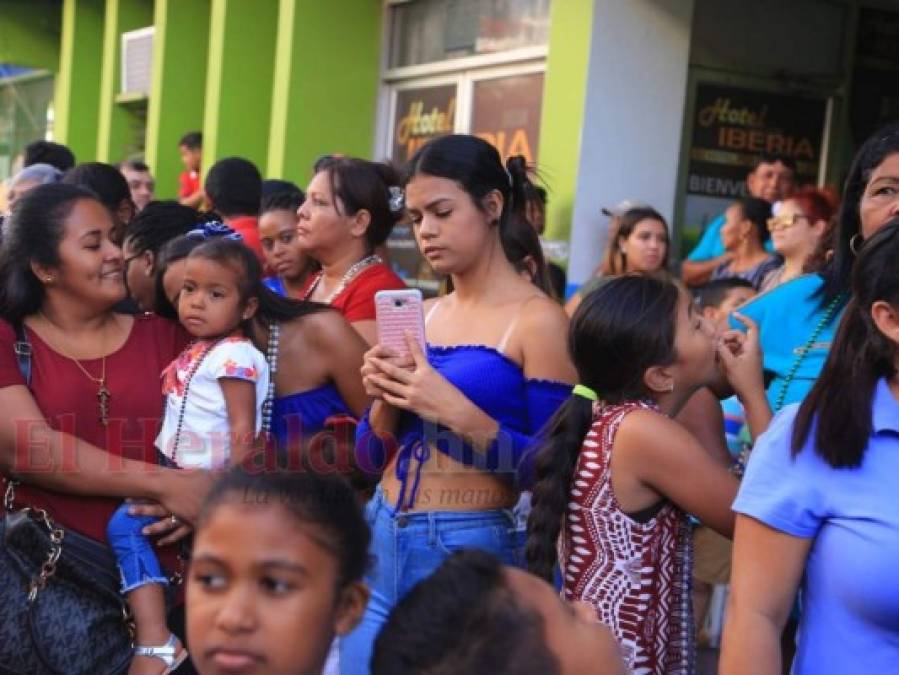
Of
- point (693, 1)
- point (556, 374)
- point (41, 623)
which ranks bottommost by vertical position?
point (41, 623)

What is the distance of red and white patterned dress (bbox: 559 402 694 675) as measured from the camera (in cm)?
274

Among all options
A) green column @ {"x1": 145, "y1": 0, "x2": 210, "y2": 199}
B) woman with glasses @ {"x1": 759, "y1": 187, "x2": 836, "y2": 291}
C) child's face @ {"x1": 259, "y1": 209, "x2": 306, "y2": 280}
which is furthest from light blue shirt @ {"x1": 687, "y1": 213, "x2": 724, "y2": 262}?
green column @ {"x1": 145, "y1": 0, "x2": 210, "y2": 199}

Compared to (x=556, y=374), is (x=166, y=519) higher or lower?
lower

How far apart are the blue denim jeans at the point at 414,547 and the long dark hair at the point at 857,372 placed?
1016 millimetres

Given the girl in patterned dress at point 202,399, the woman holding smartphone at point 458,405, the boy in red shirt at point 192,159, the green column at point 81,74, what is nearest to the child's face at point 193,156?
the boy in red shirt at point 192,159

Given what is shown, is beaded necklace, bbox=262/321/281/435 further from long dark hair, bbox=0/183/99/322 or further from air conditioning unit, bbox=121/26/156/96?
air conditioning unit, bbox=121/26/156/96

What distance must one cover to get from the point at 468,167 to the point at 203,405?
1.01 metres

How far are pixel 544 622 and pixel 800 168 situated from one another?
23.2ft

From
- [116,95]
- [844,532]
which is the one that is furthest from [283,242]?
[116,95]

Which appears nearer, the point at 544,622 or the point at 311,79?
the point at 544,622

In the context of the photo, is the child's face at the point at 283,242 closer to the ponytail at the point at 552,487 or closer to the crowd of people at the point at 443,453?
the crowd of people at the point at 443,453

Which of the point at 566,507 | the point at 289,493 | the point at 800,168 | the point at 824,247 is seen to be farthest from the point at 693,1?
the point at 289,493

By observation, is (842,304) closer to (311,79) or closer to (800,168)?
(800,168)

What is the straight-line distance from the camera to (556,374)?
3.14 m
